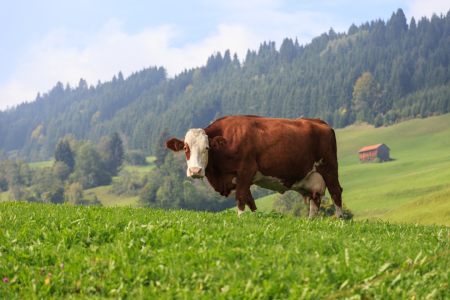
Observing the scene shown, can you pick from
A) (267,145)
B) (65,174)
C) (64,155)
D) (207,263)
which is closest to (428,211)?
(267,145)

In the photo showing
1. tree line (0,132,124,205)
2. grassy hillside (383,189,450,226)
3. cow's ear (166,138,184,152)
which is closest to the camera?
cow's ear (166,138,184,152)

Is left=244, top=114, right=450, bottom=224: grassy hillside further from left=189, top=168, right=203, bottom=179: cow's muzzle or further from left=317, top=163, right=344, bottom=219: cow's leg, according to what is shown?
left=189, top=168, right=203, bottom=179: cow's muzzle

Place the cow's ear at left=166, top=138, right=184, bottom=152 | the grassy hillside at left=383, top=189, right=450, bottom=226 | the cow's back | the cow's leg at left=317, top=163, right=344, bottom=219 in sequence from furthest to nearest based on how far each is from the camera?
1. the grassy hillside at left=383, top=189, right=450, bottom=226
2. the cow's leg at left=317, top=163, right=344, bottom=219
3. the cow's ear at left=166, top=138, right=184, bottom=152
4. the cow's back

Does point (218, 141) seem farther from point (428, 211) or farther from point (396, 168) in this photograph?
point (396, 168)

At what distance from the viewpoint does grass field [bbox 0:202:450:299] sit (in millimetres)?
5898

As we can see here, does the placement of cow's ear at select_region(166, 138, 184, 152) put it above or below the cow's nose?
above

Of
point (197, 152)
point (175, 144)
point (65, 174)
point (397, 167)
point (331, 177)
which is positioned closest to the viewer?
point (197, 152)

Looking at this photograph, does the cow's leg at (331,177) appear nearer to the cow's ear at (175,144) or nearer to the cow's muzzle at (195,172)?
the cow's muzzle at (195,172)

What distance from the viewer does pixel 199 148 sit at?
10.8 meters

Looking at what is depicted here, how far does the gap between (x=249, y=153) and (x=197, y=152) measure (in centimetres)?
135

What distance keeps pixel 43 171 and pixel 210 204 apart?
284ft

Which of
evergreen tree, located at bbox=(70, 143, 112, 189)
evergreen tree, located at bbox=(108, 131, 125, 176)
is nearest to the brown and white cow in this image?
evergreen tree, located at bbox=(70, 143, 112, 189)

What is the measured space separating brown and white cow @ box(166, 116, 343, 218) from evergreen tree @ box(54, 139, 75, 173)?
18406 cm

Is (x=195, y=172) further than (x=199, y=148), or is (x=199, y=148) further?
(x=199, y=148)
